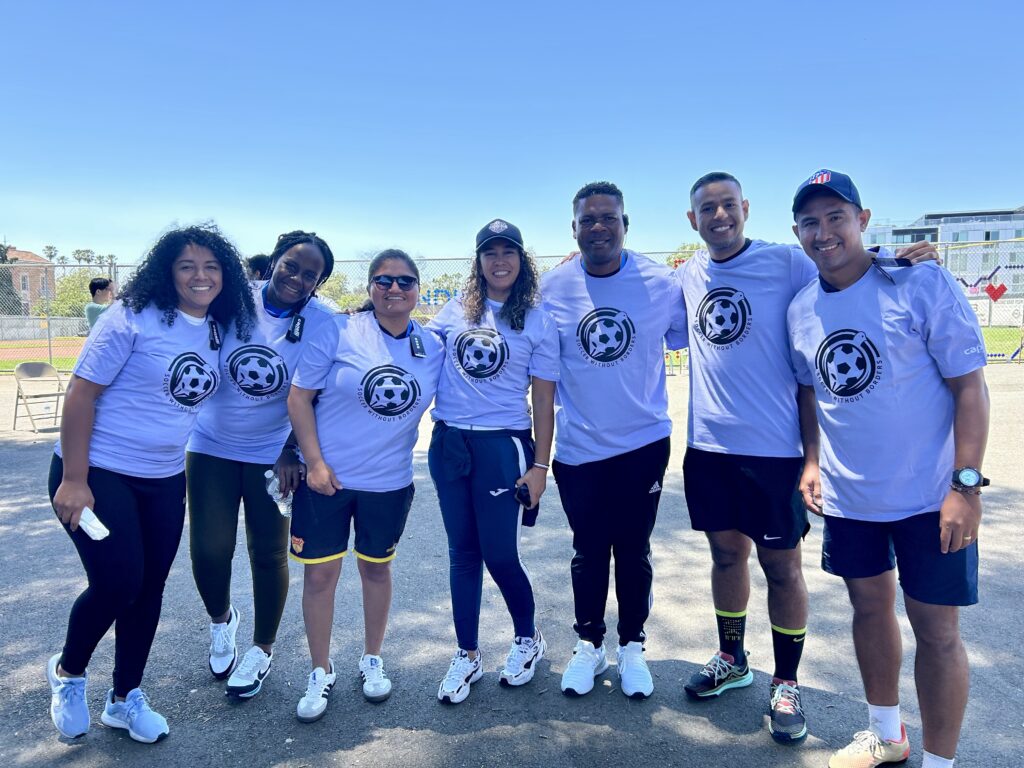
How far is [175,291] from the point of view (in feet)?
9.53

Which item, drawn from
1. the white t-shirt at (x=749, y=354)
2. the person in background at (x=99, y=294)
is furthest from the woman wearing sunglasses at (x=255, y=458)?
the person in background at (x=99, y=294)

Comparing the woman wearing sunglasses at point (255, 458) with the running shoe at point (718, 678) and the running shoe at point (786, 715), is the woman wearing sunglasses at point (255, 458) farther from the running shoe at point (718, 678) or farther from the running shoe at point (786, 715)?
the running shoe at point (786, 715)

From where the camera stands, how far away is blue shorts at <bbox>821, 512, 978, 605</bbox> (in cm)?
235

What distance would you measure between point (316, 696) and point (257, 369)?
5.03 ft

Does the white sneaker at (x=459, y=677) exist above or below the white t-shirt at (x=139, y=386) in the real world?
below

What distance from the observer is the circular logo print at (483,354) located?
3.08 meters

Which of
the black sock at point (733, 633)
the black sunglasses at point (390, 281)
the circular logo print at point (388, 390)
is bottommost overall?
the black sock at point (733, 633)

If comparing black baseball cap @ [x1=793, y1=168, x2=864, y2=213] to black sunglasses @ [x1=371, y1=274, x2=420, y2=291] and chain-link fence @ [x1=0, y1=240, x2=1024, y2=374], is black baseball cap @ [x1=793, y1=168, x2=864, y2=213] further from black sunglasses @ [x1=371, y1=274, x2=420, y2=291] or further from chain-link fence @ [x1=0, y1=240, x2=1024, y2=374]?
chain-link fence @ [x1=0, y1=240, x2=1024, y2=374]

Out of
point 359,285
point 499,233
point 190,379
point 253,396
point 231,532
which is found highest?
point 359,285

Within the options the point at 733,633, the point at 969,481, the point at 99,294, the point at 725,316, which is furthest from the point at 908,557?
the point at 99,294

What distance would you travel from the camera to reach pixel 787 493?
9.65 ft

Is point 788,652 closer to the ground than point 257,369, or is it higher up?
closer to the ground

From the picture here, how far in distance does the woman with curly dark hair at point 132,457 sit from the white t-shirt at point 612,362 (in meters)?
1.69

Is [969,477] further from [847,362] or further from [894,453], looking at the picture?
[847,362]
